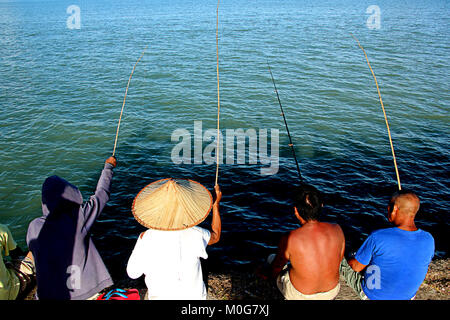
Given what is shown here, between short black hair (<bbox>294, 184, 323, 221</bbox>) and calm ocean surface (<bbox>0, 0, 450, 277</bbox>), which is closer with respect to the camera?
short black hair (<bbox>294, 184, 323, 221</bbox>)

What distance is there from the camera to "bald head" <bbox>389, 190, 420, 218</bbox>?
3439 mm

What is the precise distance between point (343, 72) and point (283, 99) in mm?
6034

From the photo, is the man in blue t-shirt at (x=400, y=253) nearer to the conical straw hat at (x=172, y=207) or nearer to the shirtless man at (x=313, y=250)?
the shirtless man at (x=313, y=250)

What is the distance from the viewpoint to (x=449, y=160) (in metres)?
10.5

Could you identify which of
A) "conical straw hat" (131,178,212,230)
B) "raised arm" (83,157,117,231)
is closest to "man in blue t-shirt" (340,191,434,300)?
"conical straw hat" (131,178,212,230)

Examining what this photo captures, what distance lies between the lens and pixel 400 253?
134 inches

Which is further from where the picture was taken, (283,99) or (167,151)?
(283,99)

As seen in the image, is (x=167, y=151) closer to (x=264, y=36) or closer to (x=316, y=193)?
(x=316, y=193)

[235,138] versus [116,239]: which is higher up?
[235,138]

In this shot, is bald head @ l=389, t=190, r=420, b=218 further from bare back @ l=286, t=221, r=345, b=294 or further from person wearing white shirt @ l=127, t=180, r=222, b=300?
person wearing white shirt @ l=127, t=180, r=222, b=300

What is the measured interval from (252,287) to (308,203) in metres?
1.92

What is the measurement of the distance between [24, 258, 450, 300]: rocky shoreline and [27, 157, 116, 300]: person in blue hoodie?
1290 millimetres

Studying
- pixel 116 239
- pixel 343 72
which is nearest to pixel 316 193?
pixel 116 239

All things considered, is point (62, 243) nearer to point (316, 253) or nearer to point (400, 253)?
point (316, 253)
